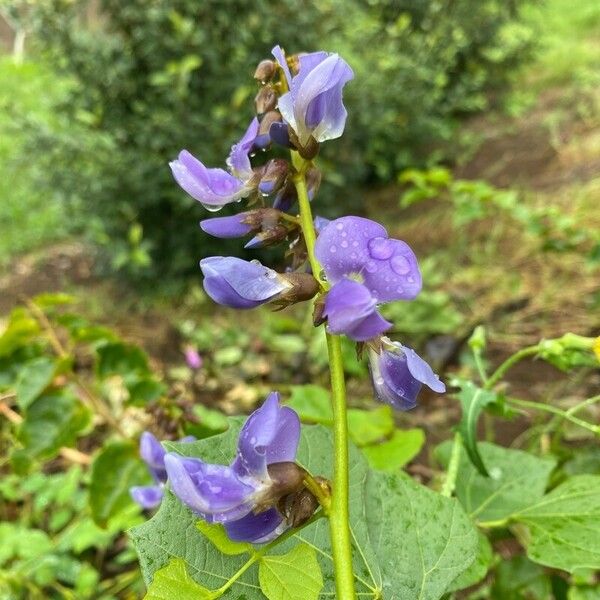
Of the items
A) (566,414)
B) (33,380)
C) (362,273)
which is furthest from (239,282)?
(33,380)

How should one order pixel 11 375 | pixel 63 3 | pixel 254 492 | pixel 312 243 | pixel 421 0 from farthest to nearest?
pixel 421 0 < pixel 63 3 < pixel 11 375 < pixel 312 243 < pixel 254 492

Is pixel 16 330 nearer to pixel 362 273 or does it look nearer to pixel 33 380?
pixel 33 380

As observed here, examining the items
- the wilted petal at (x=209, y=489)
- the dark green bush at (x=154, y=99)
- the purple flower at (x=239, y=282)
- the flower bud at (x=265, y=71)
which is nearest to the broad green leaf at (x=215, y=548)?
the wilted petal at (x=209, y=489)

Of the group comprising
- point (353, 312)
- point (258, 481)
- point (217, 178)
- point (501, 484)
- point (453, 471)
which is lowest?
point (501, 484)

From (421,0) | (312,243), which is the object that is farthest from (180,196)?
(312,243)

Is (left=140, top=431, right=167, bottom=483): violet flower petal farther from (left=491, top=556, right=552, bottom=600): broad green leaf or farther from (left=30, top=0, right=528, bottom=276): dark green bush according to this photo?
(left=30, top=0, right=528, bottom=276): dark green bush

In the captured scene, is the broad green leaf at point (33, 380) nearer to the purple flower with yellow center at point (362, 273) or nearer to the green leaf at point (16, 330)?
the green leaf at point (16, 330)

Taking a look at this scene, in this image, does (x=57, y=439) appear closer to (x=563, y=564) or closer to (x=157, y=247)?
(x=563, y=564)
